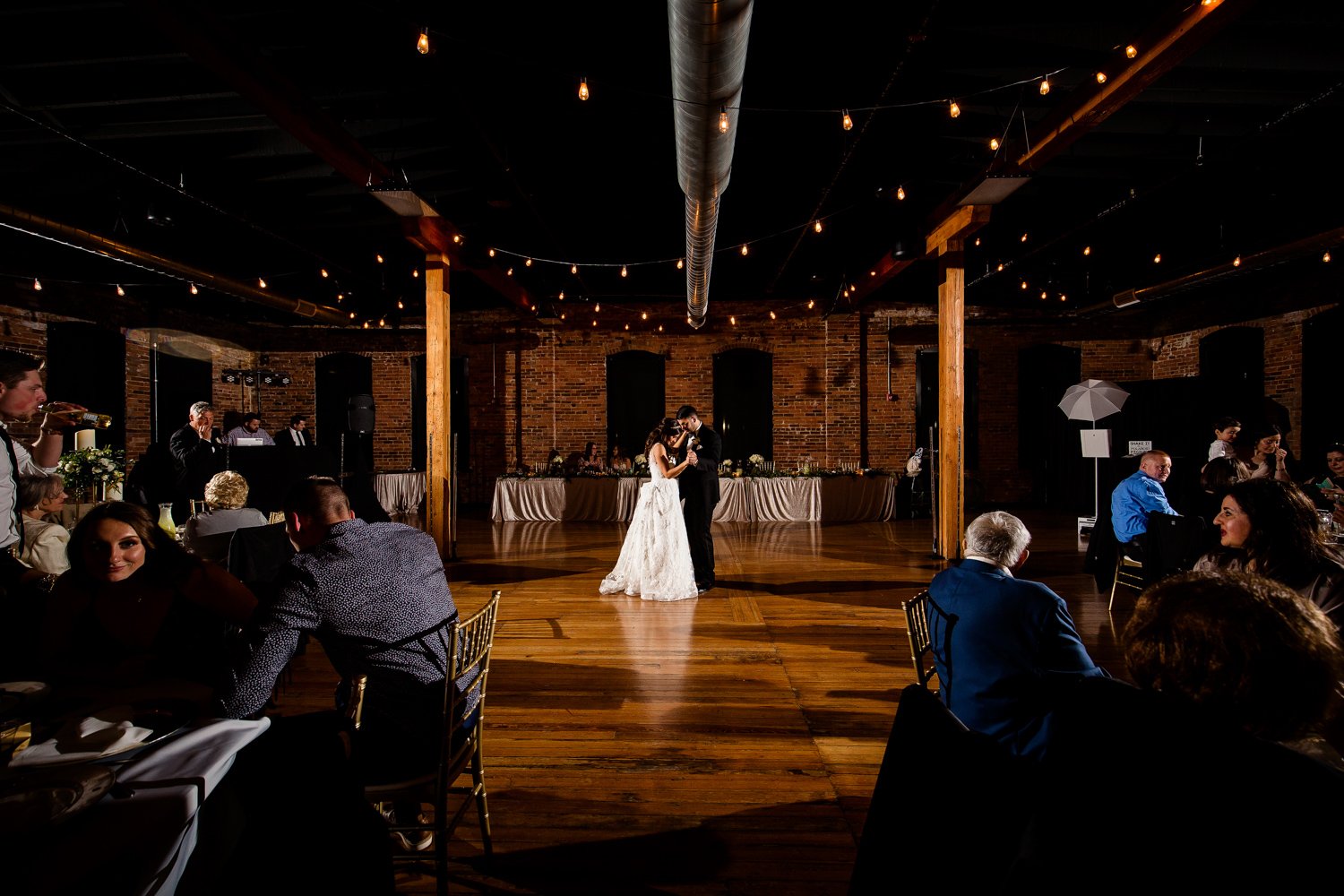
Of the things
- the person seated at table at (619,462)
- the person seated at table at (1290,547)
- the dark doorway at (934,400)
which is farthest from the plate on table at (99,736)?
the dark doorway at (934,400)

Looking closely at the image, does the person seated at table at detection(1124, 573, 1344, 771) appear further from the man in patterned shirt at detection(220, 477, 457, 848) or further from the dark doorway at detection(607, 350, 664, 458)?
the dark doorway at detection(607, 350, 664, 458)

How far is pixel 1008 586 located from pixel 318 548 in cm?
176

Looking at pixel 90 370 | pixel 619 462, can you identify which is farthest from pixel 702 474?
pixel 90 370

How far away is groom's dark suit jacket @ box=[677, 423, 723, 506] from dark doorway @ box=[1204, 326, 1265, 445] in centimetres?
829

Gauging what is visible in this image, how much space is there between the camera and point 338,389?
12766mm

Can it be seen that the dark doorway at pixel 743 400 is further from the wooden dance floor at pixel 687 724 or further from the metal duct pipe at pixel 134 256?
the metal duct pipe at pixel 134 256

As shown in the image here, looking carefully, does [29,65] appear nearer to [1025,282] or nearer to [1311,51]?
[1311,51]

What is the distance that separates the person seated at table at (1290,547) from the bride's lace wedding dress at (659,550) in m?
3.70

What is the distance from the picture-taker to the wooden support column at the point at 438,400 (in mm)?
6910

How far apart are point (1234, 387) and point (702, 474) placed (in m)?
9.14

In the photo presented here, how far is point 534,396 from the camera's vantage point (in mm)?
12586

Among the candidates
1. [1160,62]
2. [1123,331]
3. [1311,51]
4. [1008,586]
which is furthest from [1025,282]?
[1008,586]

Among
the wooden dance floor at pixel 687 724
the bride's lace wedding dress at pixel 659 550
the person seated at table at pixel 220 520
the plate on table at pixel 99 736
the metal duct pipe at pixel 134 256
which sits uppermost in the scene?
the metal duct pipe at pixel 134 256

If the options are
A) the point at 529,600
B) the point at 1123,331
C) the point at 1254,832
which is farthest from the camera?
Answer: the point at 1123,331
